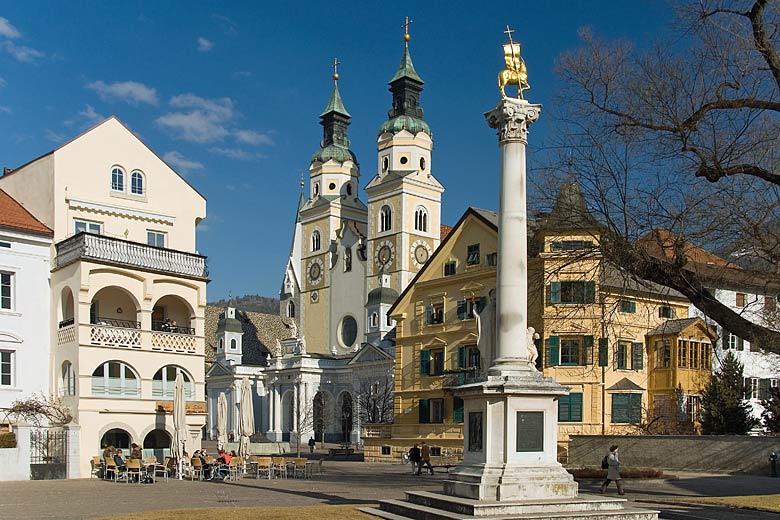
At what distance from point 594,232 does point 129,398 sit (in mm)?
20508

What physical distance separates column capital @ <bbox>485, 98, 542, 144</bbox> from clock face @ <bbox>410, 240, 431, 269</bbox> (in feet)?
221

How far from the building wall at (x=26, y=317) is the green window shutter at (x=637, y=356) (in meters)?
26.9

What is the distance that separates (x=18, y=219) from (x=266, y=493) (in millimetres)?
17194

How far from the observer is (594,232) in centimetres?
2367

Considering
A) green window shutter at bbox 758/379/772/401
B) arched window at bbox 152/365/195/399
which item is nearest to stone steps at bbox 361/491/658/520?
arched window at bbox 152/365/195/399

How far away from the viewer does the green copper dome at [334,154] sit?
100500 mm

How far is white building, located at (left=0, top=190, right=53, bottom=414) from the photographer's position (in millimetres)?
34594

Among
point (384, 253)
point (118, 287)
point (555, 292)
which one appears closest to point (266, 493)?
point (118, 287)

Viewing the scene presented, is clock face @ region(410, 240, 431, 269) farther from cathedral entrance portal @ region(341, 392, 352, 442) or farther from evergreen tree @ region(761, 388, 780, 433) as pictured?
evergreen tree @ region(761, 388, 780, 433)

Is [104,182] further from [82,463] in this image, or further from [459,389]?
[459,389]

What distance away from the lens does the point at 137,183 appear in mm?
39344

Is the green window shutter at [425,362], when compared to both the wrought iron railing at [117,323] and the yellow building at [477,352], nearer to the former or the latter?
the yellow building at [477,352]

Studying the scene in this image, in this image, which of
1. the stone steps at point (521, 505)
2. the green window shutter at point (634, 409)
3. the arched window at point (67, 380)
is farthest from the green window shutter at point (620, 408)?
the stone steps at point (521, 505)

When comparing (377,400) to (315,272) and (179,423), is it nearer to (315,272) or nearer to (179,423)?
(315,272)
